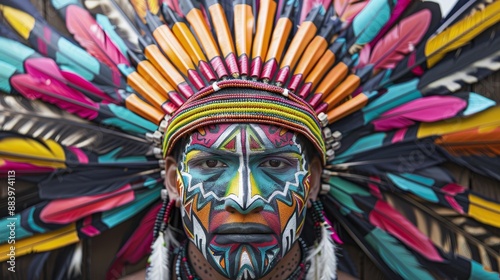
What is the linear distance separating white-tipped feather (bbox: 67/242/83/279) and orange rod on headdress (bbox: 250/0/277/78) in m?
1.06

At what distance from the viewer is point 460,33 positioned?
2490 mm

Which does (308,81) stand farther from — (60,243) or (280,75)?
(60,243)

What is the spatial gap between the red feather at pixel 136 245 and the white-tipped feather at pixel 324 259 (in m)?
0.68

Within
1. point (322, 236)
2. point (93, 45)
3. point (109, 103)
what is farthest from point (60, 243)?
point (322, 236)

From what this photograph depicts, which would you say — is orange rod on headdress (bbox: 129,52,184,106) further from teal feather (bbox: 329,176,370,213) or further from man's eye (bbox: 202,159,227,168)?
teal feather (bbox: 329,176,370,213)

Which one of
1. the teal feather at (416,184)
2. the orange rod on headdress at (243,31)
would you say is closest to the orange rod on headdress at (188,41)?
the orange rod on headdress at (243,31)

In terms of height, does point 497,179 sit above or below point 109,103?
below

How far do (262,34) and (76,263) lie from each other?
1221 millimetres

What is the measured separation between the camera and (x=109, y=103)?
2.57 meters

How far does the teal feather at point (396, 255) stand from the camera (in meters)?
2.56

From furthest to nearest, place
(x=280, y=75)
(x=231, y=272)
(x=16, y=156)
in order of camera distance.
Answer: (x=16, y=156), (x=280, y=75), (x=231, y=272)

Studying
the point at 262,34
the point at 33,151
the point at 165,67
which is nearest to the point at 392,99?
the point at 262,34

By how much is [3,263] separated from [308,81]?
1.45m

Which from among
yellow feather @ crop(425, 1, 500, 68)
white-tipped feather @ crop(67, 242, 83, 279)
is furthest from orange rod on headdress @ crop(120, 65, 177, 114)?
yellow feather @ crop(425, 1, 500, 68)
